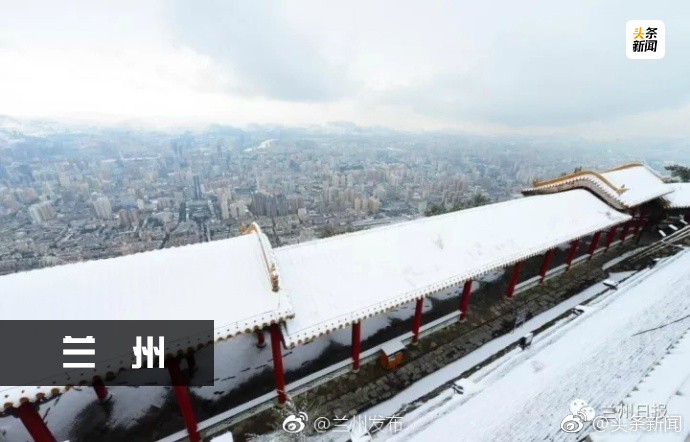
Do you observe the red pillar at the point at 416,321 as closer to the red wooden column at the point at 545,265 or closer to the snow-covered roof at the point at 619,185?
the red wooden column at the point at 545,265

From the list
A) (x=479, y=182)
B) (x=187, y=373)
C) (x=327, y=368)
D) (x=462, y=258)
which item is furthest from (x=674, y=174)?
(x=479, y=182)

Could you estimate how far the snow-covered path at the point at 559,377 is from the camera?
546 centimetres

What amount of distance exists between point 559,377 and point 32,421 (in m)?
10.9

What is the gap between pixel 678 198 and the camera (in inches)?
787

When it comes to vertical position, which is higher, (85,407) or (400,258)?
(400,258)

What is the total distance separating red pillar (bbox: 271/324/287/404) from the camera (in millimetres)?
7621

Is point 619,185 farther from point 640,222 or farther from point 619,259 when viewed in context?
point 640,222

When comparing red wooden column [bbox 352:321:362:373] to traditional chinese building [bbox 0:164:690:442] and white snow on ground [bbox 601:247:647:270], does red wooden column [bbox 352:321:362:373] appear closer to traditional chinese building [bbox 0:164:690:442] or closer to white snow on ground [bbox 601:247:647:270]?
traditional chinese building [bbox 0:164:690:442]

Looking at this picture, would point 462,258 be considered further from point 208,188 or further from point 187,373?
point 208,188

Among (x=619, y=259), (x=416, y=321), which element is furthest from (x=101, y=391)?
(x=619, y=259)

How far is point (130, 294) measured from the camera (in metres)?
6.58


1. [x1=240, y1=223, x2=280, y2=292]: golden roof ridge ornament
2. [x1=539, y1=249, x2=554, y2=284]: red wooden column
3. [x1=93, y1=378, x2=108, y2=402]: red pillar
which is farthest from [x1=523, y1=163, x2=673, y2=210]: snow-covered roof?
[x1=93, y1=378, x2=108, y2=402]: red pillar

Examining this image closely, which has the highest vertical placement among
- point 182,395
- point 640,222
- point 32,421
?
point 640,222

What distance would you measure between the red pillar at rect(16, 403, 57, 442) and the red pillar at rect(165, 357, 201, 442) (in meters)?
2.19
